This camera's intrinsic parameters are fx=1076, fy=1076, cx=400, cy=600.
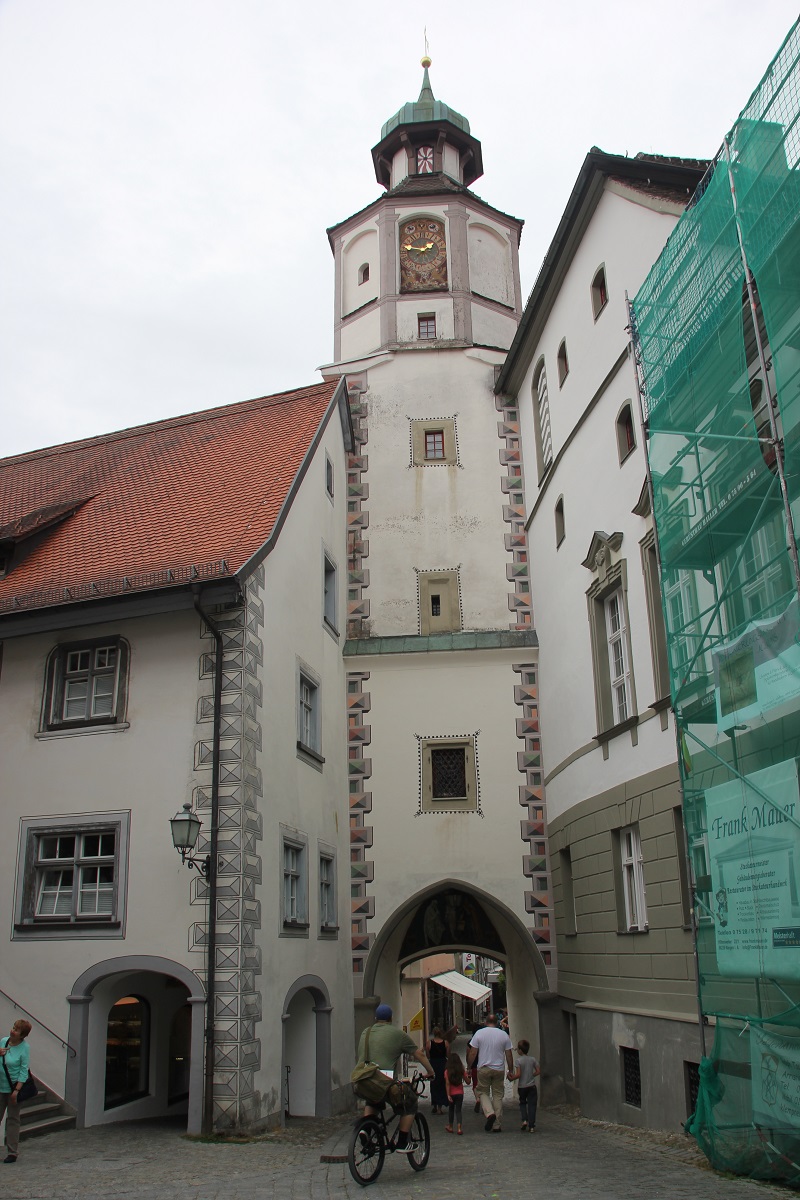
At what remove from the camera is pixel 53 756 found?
13227mm

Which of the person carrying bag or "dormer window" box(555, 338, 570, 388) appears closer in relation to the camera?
the person carrying bag

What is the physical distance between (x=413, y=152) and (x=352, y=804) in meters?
16.6

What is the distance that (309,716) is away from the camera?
1617 centimetres

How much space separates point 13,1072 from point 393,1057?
3.76 m

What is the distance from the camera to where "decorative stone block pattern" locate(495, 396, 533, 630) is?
63.2ft

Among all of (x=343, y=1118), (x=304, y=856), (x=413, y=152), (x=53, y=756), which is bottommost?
(x=343, y=1118)

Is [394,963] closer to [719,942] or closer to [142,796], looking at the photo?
[142,796]

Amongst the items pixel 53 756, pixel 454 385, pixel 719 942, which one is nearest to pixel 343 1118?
pixel 53 756

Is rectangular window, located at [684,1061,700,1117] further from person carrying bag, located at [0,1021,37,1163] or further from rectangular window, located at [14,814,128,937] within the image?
person carrying bag, located at [0,1021,37,1163]

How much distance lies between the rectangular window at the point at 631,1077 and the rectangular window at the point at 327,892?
4.62m

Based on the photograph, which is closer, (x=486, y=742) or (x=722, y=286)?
(x=722, y=286)

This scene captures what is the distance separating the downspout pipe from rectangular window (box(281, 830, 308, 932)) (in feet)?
5.88

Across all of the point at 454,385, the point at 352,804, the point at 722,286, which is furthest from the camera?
the point at 454,385

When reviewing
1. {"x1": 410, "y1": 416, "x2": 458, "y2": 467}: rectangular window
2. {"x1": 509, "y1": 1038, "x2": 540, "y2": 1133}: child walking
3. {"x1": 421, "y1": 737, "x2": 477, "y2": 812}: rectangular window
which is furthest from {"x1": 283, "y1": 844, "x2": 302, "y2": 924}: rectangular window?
{"x1": 410, "y1": 416, "x2": 458, "y2": 467}: rectangular window
